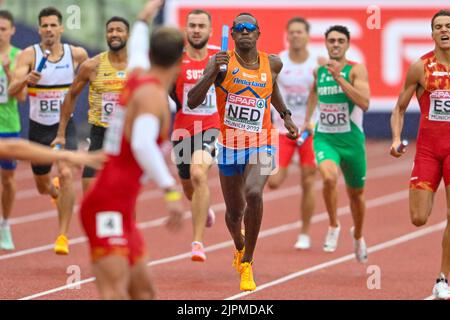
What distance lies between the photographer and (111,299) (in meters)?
6.97

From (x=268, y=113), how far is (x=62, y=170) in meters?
2.83

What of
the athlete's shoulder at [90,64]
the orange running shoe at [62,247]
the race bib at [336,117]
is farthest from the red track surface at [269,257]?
the athlete's shoulder at [90,64]

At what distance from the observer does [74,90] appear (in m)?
11.7

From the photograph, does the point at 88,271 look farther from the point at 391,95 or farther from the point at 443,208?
the point at 391,95

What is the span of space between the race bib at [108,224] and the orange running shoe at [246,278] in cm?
333

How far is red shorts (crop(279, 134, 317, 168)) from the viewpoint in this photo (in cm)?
1379

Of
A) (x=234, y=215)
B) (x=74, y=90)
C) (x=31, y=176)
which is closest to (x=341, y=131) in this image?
(x=234, y=215)

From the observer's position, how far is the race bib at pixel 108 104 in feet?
38.3

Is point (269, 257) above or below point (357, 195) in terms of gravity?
below

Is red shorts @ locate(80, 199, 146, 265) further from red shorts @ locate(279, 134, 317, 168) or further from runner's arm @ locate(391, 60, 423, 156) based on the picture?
red shorts @ locate(279, 134, 317, 168)

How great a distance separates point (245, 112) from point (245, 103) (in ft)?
0.26

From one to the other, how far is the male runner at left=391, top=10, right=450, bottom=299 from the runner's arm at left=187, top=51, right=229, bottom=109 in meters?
1.64

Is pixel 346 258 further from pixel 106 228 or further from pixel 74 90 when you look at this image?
pixel 106 228
